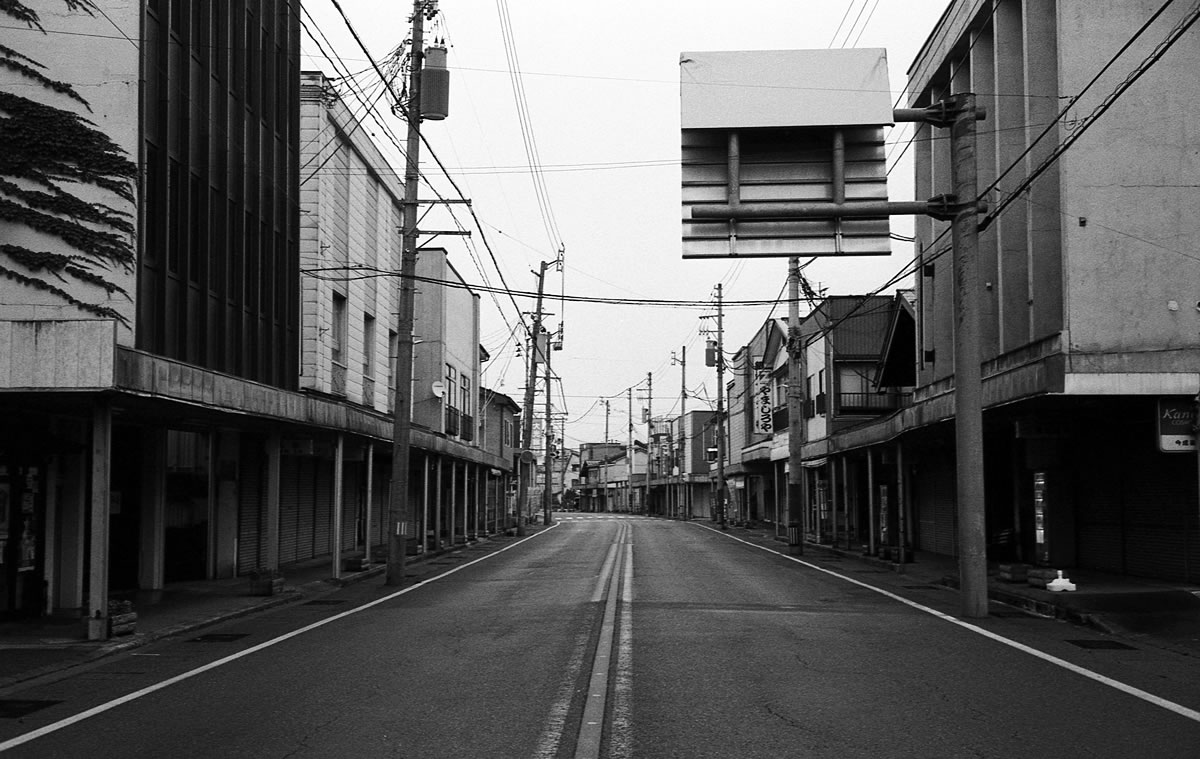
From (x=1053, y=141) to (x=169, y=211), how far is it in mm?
15948

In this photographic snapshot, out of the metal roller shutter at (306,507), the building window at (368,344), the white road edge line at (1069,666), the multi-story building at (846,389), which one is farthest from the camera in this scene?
the multi-story building at (846,389)

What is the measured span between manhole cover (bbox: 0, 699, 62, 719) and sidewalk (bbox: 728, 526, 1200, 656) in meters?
11.6

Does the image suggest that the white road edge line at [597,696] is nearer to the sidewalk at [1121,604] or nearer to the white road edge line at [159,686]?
the white road edge line at [159,686]

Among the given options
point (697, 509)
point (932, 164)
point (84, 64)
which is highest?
point (932, 164)

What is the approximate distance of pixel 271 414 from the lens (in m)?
18.2

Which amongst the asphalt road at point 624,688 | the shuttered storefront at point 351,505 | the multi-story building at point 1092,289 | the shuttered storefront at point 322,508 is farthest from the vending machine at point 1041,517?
the shuttered storefront at point 351,505

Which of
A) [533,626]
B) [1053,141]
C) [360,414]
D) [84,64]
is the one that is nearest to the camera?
[533,626]

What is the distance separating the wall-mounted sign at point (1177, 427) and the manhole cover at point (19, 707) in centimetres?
1383

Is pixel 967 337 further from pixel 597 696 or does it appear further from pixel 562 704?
pixel 562 704

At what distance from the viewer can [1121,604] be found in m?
16.1

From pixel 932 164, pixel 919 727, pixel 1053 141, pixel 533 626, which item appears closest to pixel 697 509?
pixel 932 164

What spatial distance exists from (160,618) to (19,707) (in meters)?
6.28

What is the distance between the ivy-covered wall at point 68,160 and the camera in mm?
15109

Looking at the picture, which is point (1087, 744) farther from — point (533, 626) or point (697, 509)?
point (697, 509)
